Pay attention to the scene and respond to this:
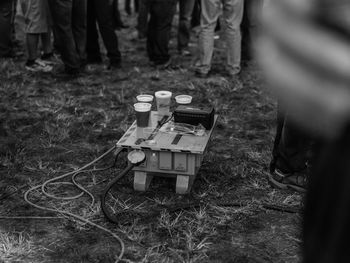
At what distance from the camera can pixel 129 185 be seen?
150 inches

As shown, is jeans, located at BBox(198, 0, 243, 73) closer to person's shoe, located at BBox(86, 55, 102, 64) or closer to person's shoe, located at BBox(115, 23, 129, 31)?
person's shoe, located at BBox(86, 55, 102, 64)

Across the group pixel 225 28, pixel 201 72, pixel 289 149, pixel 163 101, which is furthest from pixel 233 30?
pixel 289 149

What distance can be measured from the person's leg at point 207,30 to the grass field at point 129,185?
31cm

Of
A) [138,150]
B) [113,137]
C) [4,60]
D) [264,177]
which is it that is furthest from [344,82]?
[4,60]

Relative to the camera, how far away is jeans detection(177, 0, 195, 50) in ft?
24.6

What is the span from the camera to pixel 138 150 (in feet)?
11.6

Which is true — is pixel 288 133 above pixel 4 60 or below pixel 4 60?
above

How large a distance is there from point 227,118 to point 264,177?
129cm

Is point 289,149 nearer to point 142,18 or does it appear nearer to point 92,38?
point 92,38

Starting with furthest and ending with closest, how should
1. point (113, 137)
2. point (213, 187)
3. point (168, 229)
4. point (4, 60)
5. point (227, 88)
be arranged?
point (4, 60), point (227, 88), point (113, 137), point (213, 187), point (168, 229)

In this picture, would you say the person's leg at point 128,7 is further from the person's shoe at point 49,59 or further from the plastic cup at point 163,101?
the plastic cup at point 163,101

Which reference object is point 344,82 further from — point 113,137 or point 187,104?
point 113,137

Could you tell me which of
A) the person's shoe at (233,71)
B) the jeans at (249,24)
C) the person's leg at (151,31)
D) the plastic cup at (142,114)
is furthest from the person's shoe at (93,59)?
the plastic cup at (142,114)

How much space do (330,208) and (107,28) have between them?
5.60 metres
